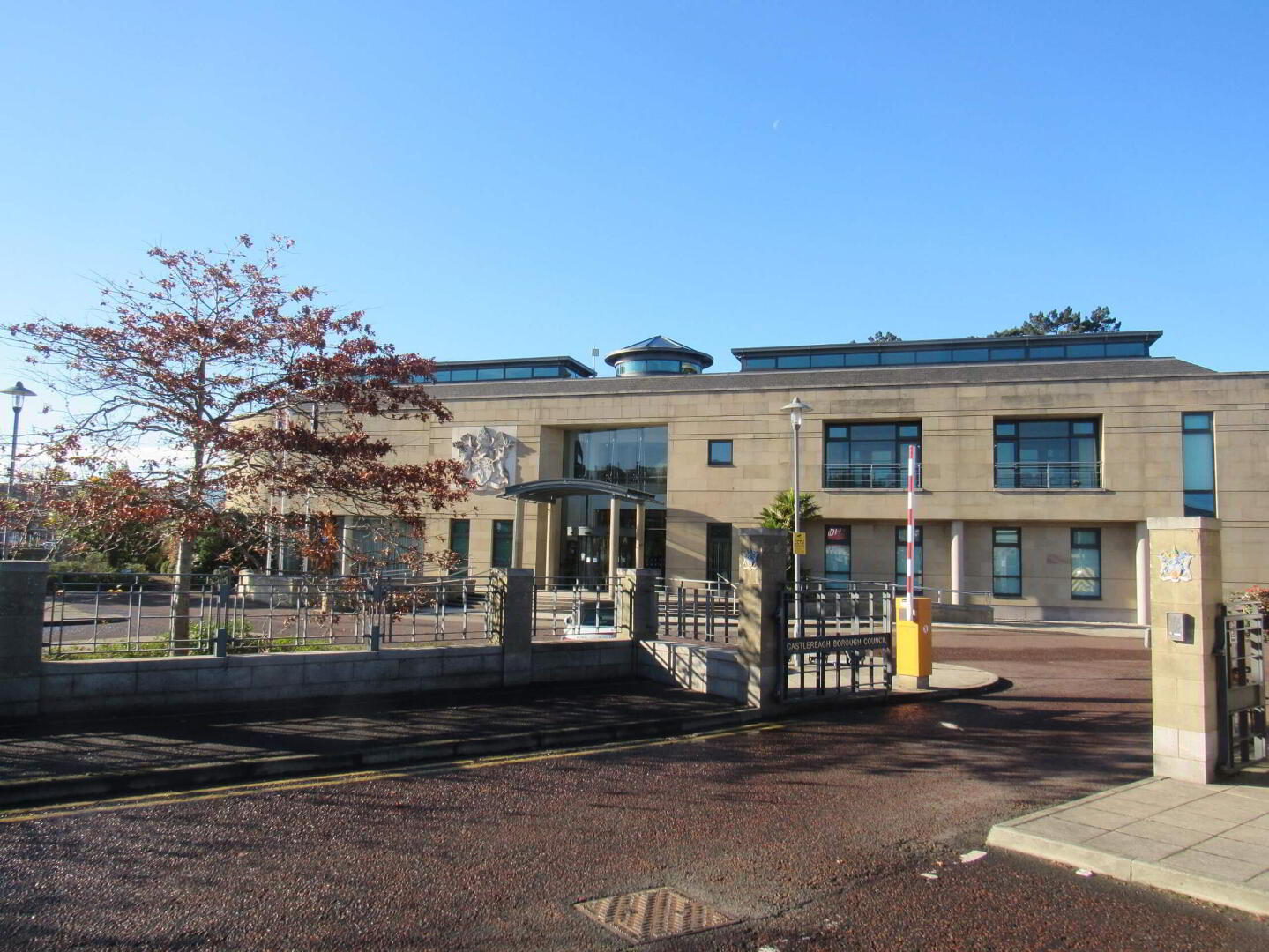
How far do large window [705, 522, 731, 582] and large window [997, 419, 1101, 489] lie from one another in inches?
380

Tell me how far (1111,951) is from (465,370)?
4174 cm

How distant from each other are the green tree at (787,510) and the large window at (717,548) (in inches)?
73.4

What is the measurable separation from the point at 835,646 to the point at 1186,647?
5384mm

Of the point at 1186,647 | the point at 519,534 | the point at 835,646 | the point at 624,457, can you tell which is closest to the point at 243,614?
the point at 835,646

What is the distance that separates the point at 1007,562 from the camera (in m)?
32.2

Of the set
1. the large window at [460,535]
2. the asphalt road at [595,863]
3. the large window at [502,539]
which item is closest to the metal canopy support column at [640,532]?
the large window at [502,539]

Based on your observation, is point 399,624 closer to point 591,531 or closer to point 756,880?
point 756,880

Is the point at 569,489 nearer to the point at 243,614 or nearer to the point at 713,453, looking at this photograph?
the point at 713,453

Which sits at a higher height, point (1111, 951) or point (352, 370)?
point (352, 370)

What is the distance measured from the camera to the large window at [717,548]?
34.0m

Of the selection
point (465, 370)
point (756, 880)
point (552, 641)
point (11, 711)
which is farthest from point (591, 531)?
point (756, 880)

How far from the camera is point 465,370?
145ft

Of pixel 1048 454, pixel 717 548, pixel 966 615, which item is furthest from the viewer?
pixel 717 548

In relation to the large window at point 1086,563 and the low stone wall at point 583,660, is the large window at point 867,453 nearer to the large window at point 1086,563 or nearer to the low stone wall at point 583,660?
the large window at point 1086,563
